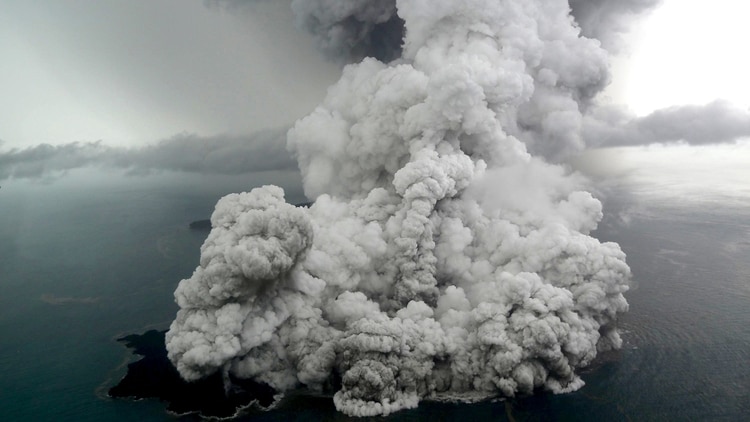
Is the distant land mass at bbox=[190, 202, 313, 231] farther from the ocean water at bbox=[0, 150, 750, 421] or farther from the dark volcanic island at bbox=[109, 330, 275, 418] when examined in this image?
the dark volcanic island at bbox=[109, 330, 275, 418]

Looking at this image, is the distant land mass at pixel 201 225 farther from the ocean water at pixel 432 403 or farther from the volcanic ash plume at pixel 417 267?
the volcanic ash plume at pixel 417 267

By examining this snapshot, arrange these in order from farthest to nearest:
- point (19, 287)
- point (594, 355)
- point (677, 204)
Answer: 1. point (677, 204)
2. point (19, 287)
3. point (594, 355)

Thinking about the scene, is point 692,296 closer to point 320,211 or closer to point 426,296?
point 426,296

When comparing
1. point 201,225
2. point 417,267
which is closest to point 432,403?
point 417,267

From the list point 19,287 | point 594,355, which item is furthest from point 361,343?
point 19,287

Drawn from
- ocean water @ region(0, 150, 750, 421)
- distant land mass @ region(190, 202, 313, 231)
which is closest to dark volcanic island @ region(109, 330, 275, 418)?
ocean water @ region(0, 150, 750, 421)

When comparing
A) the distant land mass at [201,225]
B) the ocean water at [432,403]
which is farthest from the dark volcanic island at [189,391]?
the distant land mass at [201,225]

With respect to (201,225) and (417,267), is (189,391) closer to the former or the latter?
(417,267)

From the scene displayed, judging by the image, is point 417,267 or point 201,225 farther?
point 201,225
